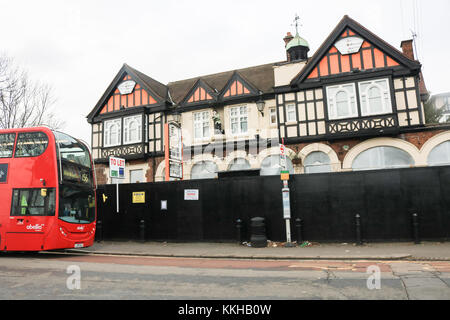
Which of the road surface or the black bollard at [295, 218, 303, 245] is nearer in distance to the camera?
the road surface

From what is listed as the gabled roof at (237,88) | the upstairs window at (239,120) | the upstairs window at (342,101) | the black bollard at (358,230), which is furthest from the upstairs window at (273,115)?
the black bollard at (358,230)

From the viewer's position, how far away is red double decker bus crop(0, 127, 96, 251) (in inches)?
407

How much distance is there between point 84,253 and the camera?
1186cm

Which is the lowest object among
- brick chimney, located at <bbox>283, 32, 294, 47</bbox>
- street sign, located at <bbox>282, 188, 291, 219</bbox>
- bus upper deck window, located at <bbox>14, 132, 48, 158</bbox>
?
street sign, located at <bbox>282, 188, 291, 219</bbox>

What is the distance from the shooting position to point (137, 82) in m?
23.6

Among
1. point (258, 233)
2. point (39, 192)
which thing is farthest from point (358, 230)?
point (39, 192)

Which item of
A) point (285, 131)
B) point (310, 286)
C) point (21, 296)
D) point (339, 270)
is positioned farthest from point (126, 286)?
point (285, 131)

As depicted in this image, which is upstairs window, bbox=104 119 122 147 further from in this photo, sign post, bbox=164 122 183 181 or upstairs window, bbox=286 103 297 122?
upstairs window, bbox=286 103 297 122

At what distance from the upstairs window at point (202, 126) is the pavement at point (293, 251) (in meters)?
9.85

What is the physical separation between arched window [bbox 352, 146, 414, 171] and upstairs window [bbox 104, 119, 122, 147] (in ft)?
51.9

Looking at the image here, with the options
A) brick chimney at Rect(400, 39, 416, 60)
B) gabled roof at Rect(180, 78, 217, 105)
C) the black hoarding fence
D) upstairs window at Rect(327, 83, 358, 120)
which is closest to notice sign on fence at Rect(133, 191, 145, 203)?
the black hoarding fence

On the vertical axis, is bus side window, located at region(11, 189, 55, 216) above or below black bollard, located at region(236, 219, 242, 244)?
above

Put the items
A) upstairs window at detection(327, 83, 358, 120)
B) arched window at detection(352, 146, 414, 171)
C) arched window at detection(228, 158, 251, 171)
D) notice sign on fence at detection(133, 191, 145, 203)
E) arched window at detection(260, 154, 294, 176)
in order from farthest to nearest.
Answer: arched window at detection(228, 158, 251, 171), arched window at detection(260, 154, 294, 176), upstairs window at detection(327, 83, 358, 120), arched window at detection(352, 146, 414, 171), notice sign on fence at detection(133, 191, 145, 203)
